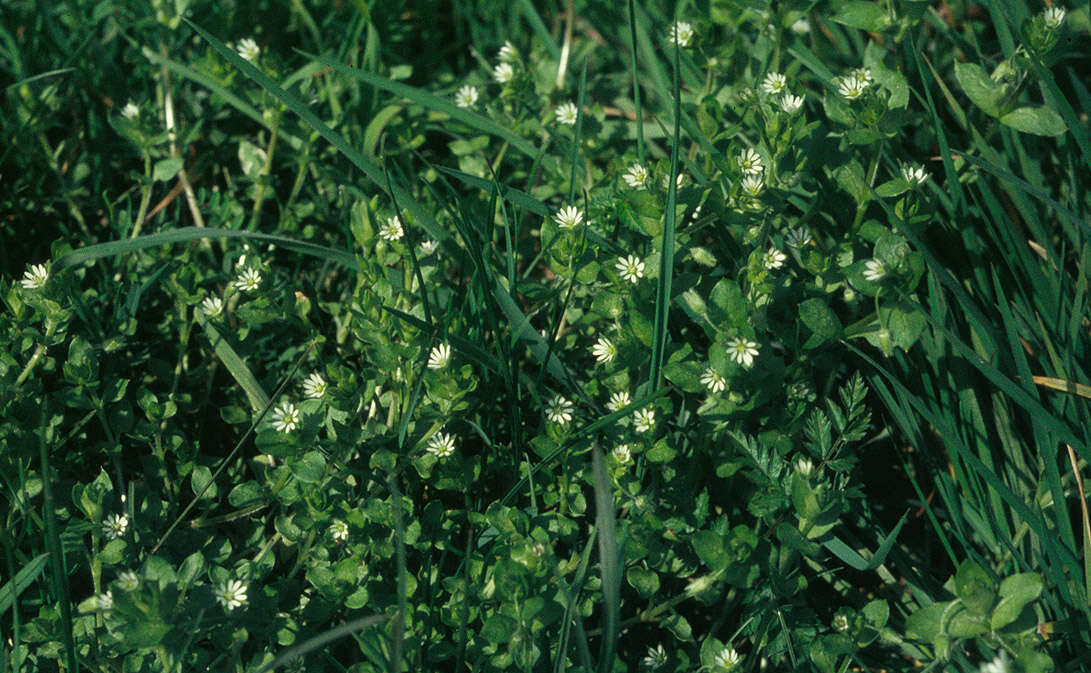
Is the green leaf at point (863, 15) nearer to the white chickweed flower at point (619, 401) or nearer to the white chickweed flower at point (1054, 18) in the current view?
the white chickweed flower at point (1054, 18)

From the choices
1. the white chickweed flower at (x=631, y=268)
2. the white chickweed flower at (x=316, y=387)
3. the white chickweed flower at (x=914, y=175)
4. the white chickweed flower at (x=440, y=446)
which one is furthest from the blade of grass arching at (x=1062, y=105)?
the white chickweed flower at (x=316, y=387)

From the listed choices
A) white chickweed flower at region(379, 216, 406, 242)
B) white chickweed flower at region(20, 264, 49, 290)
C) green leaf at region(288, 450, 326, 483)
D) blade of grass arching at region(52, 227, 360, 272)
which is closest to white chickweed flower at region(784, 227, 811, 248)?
white chickweed flower at region(379, 216, 406, 242)

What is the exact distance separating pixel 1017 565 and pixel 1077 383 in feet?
1.21

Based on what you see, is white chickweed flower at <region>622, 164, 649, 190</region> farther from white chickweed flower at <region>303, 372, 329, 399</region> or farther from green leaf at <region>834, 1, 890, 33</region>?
white chickweed flower at <region>303, 372, 329, 399</region>

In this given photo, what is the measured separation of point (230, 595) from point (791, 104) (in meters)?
1.32

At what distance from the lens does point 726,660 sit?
66.9 inches

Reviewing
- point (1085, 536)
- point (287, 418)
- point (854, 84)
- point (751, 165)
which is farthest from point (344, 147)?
point (1085, 536)

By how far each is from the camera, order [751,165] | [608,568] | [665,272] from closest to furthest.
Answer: [608,568] → [665,272] → [751,165]

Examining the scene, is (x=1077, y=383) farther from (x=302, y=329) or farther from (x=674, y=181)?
(x=302, y=329)

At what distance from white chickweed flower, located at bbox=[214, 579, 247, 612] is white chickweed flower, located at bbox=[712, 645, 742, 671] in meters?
0.79

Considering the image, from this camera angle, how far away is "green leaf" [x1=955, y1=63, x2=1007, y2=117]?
1.98m

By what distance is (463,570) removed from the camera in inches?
71.0

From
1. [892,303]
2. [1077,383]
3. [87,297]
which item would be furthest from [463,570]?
→ [1077,383]

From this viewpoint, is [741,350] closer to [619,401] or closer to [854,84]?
[619,401]
